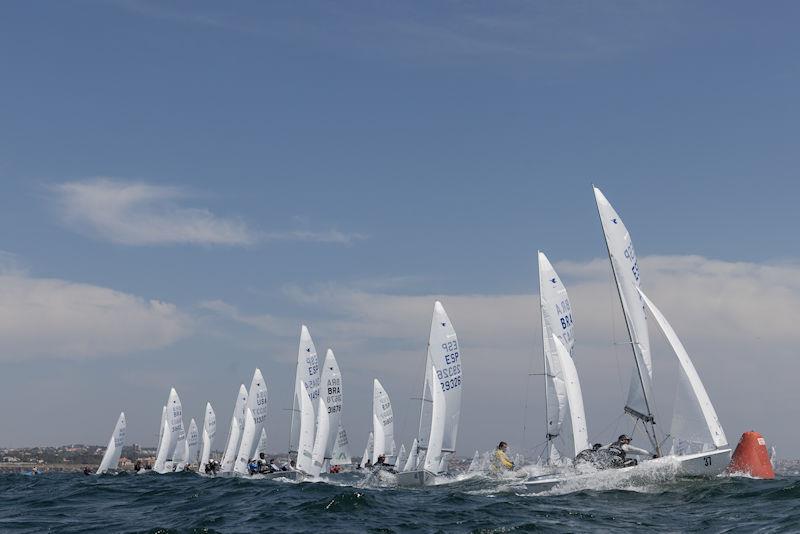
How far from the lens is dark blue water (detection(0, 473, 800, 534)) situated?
17.5 metres

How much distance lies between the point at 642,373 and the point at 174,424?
5462 centimetres

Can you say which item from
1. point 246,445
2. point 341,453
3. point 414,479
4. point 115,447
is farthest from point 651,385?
point 115,447

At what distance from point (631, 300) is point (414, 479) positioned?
40.9ft

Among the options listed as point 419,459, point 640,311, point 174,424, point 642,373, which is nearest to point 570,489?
point 642,373

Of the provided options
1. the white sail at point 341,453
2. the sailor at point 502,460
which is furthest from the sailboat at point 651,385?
the white sail at point 341,453

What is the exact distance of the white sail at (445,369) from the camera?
38.8 m

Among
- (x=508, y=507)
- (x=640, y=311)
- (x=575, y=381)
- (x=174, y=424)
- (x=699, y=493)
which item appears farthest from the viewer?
(x=174, y=424)

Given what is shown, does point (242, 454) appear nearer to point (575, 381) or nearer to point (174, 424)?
point (174, 424)

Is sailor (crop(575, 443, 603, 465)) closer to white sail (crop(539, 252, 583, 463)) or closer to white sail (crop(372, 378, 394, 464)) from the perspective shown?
white sail (crop(539, 252, 583, 463))

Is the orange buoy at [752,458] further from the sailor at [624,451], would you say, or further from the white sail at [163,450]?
the white sail at [163,450]

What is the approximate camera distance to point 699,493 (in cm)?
2228

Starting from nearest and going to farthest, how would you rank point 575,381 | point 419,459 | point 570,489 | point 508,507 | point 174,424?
point 508,507, point 570,489, point 575,381, point 419,459, point 174,424

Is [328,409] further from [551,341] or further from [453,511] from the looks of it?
[453,511]

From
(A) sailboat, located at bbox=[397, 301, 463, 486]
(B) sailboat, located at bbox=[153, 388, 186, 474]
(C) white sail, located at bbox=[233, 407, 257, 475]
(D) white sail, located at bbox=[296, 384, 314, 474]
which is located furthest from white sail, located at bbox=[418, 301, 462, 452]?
(B) sailboat, located at bbox=[153, 388, 186, 474]
